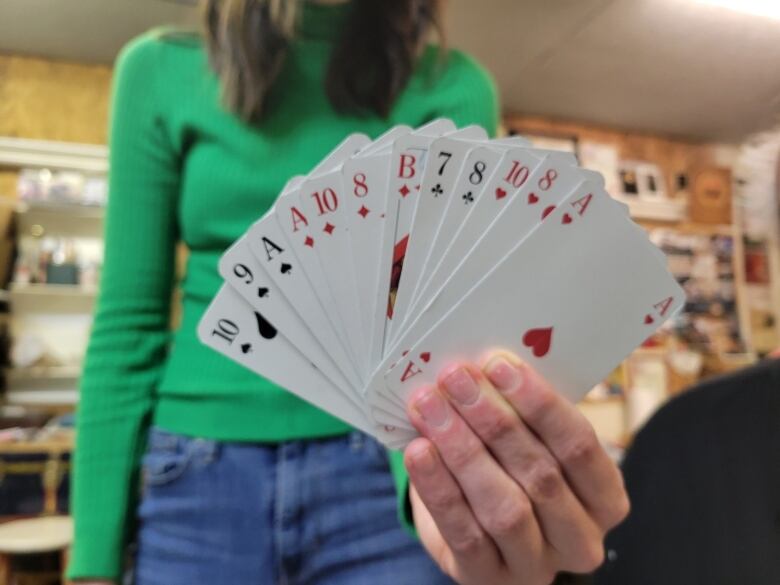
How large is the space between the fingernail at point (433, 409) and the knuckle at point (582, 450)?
0.30 ft

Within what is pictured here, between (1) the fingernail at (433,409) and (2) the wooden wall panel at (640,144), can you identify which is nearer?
(1) the fingernail at (433,409)

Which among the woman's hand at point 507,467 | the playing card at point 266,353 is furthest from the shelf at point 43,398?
the woman's hand at point 507,467

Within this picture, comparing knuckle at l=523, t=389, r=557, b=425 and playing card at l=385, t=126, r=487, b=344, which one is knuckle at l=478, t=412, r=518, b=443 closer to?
knuckle at l=523, t=389, r=557, b=425

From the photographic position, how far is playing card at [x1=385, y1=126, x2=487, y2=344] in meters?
0.47

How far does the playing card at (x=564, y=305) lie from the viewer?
1.49 feet

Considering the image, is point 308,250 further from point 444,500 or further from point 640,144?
point 640,144

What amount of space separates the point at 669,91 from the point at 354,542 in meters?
0.85

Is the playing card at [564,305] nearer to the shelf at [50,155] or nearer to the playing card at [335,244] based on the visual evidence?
the playing card at [335,244]

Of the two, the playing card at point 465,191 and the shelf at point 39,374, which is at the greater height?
the playing card at point 465,191

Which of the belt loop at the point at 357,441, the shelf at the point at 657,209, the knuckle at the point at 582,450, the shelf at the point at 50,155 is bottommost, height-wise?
the shelf at the point at 657,209

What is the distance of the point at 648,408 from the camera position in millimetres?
3367

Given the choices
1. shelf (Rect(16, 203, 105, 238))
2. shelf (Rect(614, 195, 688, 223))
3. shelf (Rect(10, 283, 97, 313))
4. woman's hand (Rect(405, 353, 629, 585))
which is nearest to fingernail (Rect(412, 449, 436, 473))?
woman's hand (Rect(405, 353, 629, 585))

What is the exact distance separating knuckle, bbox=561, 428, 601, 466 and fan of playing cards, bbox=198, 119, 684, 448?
7cm

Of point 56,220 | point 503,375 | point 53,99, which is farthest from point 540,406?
point 56,220
